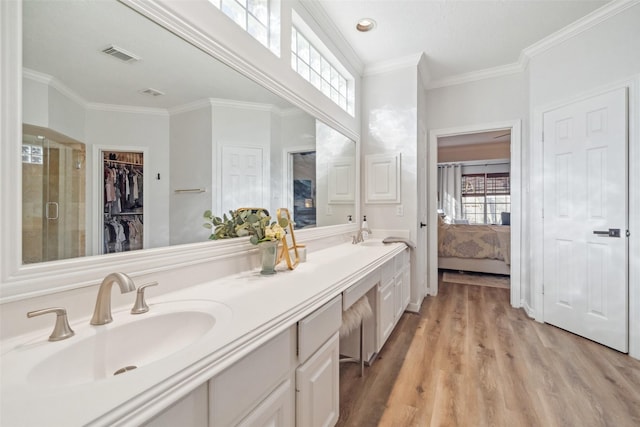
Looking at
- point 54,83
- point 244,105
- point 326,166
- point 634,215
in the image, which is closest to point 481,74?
point 634,215

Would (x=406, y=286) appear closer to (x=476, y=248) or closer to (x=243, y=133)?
(x=243, y=133)

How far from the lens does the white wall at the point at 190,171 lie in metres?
1.20

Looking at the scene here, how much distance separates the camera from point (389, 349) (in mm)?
2295

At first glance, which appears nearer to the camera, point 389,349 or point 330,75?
point 389,349

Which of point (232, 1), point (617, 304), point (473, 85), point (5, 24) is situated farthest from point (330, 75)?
point (617, 304)

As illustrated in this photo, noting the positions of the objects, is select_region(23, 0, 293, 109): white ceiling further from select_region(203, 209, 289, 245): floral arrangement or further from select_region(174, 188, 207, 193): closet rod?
select_region(203, 209, 289, 245): floral arrangement

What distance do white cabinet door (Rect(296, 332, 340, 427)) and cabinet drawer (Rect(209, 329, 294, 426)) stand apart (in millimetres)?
135

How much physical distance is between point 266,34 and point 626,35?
2.80 m

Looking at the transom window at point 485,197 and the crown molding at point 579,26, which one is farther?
the transom window at point 485,197

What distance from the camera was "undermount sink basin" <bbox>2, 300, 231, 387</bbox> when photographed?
0.66 metres

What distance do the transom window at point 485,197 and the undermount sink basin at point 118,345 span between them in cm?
896

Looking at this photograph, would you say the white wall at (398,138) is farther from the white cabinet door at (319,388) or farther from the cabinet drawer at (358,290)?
the white cabinet door at (319,388)

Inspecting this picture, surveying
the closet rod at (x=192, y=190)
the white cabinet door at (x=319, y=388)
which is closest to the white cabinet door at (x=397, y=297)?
the white cabinet door at (x=319, y=388)

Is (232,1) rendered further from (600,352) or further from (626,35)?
(600,352)
